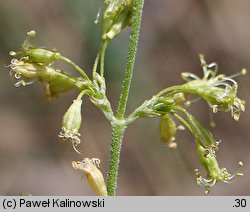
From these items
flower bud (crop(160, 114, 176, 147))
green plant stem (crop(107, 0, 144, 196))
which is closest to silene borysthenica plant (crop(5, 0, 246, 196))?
green plant stem (crop(107, 0, 144, 196))

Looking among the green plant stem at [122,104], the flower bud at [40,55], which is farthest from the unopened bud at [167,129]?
the flower bud at [40,55]

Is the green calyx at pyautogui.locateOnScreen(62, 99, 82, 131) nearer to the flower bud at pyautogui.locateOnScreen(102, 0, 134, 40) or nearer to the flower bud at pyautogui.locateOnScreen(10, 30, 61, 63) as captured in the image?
the flower bud at pyautogui.locateOnScreen(10, 30, 61, 63)

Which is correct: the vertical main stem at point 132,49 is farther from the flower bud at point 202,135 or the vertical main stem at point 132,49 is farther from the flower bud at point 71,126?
the flower bud at point 202,135

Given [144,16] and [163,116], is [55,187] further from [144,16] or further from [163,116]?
[163,116]

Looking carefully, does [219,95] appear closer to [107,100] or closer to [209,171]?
[209,171]

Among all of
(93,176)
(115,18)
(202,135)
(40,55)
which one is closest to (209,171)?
(202,135)

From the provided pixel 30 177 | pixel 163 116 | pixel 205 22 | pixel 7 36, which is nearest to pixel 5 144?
pixel 30 177
